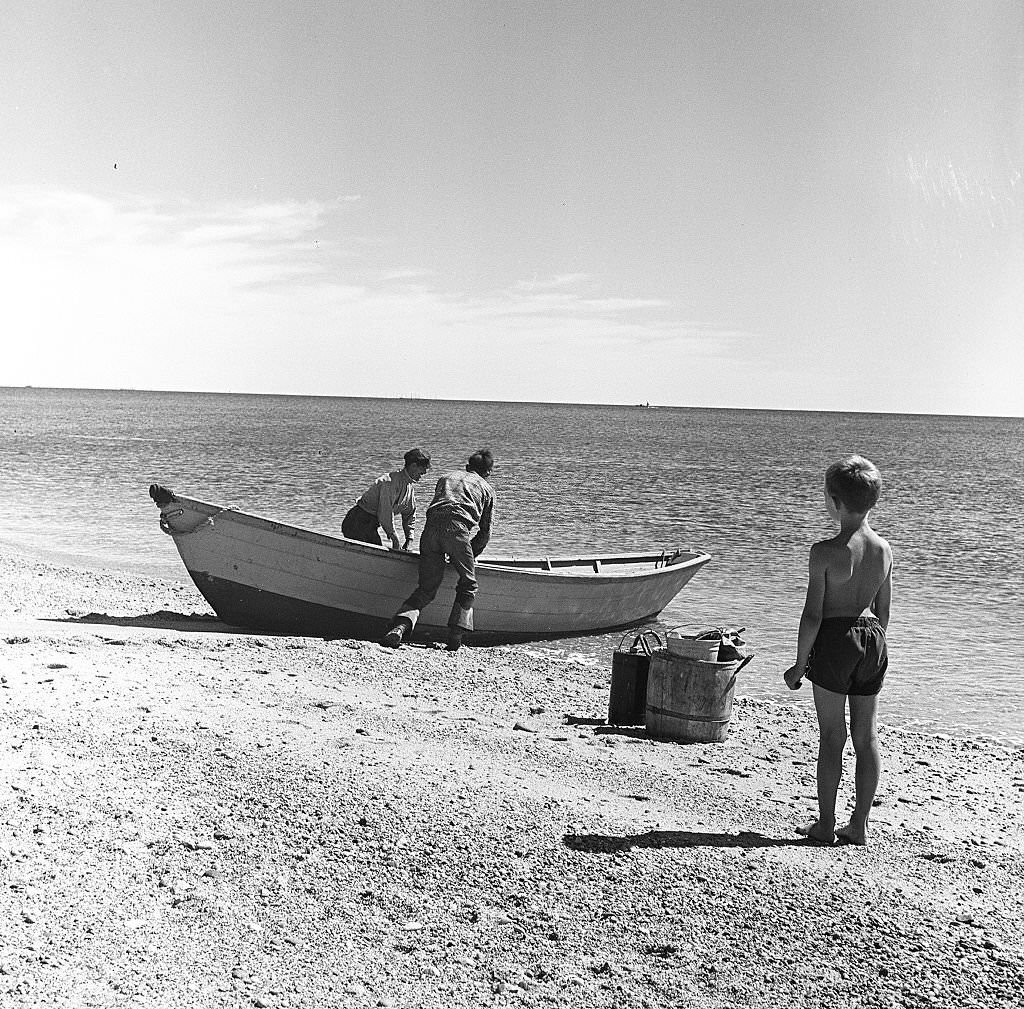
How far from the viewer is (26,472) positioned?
36344 millimetres

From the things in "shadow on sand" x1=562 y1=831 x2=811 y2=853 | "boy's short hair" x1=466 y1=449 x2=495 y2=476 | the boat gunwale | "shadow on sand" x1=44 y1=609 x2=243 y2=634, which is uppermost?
"boy's short hair" x1=466 y1=449 x2=495 y2=476

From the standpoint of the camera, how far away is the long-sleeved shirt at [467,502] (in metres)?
10.5

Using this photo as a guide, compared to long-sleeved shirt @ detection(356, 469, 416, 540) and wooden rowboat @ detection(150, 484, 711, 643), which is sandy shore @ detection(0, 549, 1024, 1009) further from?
long-sleeved shirt @ detection(356, 469, 416, 540)

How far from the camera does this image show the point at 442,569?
10594 mm

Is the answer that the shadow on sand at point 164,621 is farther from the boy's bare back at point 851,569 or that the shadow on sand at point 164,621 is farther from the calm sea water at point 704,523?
the boy's bare back at point 851,569

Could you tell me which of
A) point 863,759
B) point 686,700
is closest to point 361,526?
point 686,700

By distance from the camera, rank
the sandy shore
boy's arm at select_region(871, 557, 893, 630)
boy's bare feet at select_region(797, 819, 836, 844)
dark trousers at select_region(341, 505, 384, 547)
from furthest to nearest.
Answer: dark trousers at select_region(341, 505, 384, 547) < boy's bare feet at select_region(797, 819, 836, 844) < boy's arm at select_region(871, 557, 893, 630) < the sandy shore

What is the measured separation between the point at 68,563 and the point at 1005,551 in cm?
1967

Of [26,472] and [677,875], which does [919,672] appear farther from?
[26,472]

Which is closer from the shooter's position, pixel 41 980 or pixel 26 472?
pixel 41 980

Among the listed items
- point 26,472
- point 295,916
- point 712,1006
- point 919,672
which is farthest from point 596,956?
point 26,472

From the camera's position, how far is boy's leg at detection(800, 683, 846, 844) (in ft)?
17.3

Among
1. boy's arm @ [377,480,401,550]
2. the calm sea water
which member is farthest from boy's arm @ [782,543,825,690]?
boy's arm @ [377,480,401,550]

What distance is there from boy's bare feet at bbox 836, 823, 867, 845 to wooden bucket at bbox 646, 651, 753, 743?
6.46 ft
